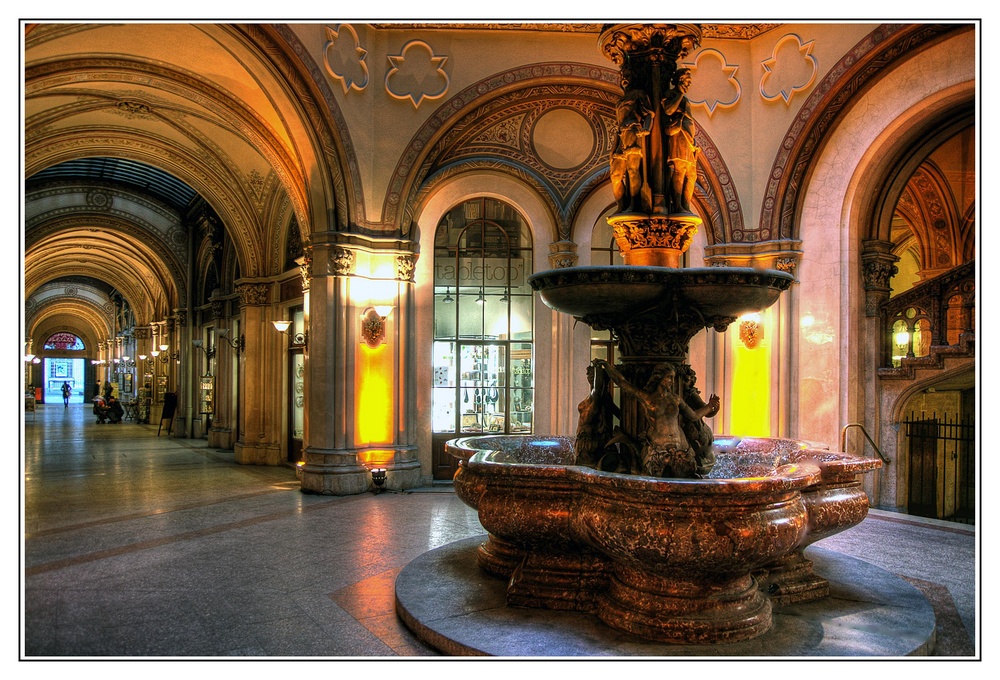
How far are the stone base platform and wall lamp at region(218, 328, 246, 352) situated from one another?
A: 34.6 ft

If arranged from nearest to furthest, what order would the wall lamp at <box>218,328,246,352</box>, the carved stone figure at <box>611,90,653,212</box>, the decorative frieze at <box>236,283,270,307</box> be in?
the carved stone figure at <box>611,90,653,212</box>, the decorative frieze at <box>236,283,270,307</box>, the wall lamp at <box>218,328,246,352</box>

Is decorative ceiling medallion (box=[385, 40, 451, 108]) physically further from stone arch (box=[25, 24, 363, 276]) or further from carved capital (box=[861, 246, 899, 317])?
carved capital (box=[861, 246, 899, 317])

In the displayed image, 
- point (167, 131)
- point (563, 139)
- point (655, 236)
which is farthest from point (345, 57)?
point (655, 236)

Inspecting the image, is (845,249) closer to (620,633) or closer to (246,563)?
(620,633)

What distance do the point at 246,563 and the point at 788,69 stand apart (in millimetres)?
9797

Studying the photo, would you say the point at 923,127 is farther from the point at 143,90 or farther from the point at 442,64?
the point at 143,90

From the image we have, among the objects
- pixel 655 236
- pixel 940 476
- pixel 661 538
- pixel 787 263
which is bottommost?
pixel 940 476

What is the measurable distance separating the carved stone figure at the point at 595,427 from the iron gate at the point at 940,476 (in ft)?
27.9

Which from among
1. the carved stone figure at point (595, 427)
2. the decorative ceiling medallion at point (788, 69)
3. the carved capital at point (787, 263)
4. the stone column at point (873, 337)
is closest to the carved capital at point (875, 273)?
the stone column at point (873, 337)

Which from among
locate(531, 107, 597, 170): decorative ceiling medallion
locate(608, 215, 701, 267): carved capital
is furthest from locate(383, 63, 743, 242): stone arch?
locate(608, 215, 701, 267): carved capital

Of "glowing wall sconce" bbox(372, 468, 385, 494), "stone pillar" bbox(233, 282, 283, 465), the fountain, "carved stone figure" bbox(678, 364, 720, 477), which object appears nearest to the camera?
the fountain

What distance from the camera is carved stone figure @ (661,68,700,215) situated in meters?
5.64

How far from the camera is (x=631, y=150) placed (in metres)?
5.64

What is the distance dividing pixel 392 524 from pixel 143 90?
858 centimetres
